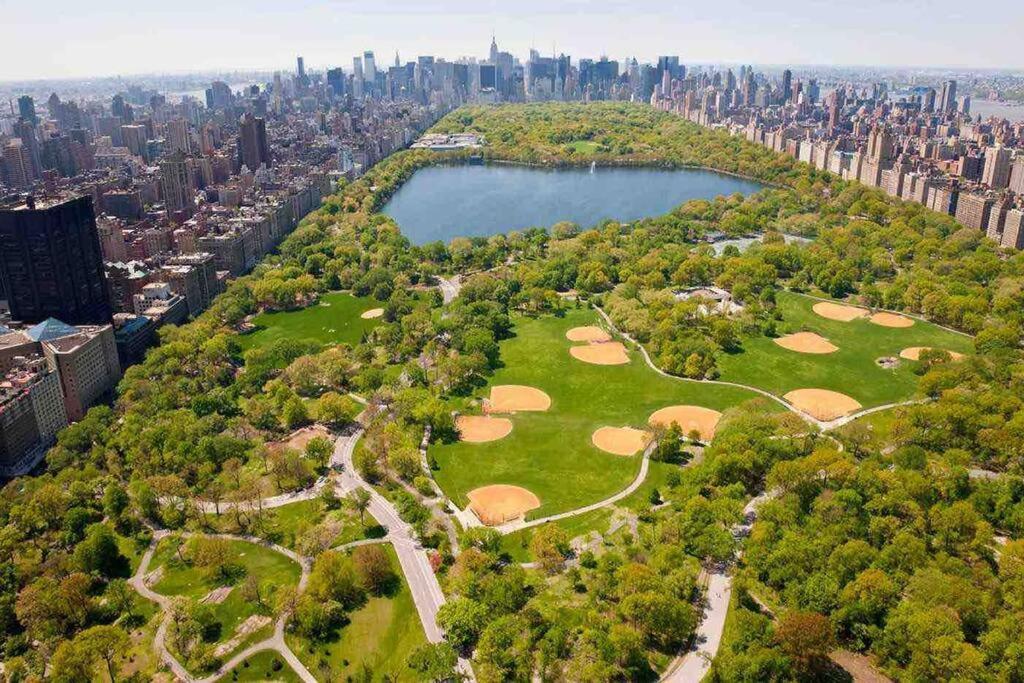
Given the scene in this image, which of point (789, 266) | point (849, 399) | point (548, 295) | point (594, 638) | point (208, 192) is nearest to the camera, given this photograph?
point (594, 638)

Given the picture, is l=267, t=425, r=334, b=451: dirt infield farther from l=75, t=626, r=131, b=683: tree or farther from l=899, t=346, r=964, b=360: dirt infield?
l=899, t=346, r=964, b=360: dirt infield

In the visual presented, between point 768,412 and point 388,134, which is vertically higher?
point 388,134

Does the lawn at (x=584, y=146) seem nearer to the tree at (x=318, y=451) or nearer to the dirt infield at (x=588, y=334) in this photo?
the dirt infield at (x=588, y=334)

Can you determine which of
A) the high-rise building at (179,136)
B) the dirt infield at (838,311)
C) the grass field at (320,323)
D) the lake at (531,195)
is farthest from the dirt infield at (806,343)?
the high-rise building at (179,136)

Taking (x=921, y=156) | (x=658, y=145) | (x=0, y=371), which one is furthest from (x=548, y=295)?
(x=658, y=145)

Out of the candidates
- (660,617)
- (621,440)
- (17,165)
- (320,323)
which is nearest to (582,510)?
(621,440)

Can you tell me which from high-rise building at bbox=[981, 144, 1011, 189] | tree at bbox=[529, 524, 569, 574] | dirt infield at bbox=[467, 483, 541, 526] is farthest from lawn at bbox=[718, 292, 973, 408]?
high-rise building at bbox=[981, 144, 1011, 189]

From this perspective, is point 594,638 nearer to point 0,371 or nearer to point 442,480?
point 442,480
